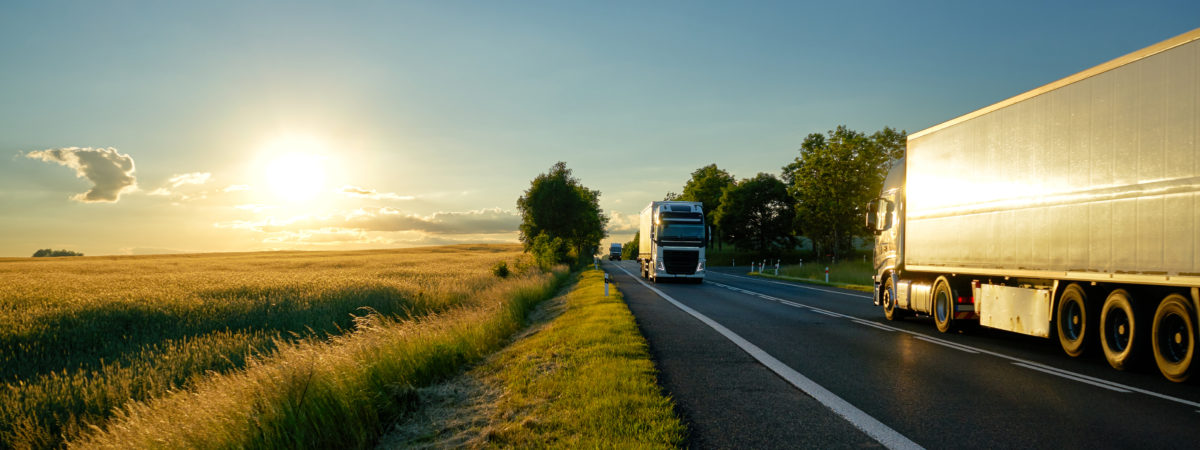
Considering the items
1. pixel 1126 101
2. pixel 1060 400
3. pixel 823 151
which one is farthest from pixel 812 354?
pixel 823 151

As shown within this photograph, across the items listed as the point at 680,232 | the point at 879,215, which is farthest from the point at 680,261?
the point at 879,215

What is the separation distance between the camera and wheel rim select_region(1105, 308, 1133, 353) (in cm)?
814

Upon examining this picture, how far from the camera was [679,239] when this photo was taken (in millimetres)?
29203

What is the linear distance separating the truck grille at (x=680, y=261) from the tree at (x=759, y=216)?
50.2 m

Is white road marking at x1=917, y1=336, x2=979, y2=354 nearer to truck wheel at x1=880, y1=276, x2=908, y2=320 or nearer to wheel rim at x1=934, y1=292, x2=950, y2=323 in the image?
wheel rim at x1=934, y1=292, x2=950, y2=323

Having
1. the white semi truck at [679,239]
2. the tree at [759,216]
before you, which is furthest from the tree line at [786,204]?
the white semi truck at [679,239]

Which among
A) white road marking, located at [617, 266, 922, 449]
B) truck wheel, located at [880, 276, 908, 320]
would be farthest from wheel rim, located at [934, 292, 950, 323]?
white road marking, located at [617, 266, 922, 449]

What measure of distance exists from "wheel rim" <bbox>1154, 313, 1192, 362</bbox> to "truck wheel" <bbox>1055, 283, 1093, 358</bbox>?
1.06 meters

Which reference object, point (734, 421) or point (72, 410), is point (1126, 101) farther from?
point (72, 410)

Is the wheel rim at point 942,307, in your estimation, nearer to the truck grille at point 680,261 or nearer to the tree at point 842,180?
the truck grille at point 680,261

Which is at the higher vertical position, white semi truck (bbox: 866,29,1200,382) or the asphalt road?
white semi truck (bbox: 866,29,1200,382)

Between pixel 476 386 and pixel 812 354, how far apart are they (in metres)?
4.65

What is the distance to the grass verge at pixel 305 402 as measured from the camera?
6320 millimetres

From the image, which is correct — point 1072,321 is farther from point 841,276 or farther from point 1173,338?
point 841,276
